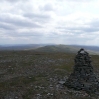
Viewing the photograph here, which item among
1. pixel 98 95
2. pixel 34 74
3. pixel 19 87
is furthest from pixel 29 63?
pixel 98 95

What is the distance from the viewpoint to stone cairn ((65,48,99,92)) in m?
31.5

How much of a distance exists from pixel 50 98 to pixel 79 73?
8.48 m

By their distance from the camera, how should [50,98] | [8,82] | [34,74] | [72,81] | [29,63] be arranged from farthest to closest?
1. [29,63]
2. [34,74]
3. [8,82]
4. [72,81]
5. [50,98]

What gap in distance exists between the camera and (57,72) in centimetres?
4466

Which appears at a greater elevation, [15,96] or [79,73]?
[79,73]

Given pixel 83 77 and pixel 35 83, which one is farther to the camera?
pixel 35 83

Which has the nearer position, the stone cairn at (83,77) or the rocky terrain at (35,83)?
the rocky terrain at (35,83)

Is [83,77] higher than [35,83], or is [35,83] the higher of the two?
[83,77]

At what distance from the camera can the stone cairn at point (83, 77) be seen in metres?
31.5

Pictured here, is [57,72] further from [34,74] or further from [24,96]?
[24,96]

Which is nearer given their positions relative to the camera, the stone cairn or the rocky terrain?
the rocky terrain

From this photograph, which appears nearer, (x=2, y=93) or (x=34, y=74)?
(x=2, y=93)

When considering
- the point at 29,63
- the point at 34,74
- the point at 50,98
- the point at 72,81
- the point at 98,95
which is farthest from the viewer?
the point at 29,63

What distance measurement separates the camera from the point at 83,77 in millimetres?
32906
